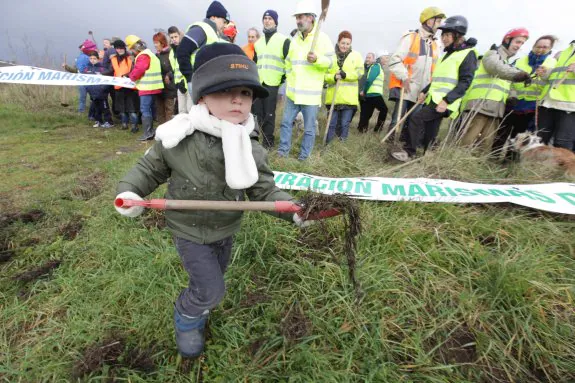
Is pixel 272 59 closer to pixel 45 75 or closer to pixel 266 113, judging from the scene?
pixel 266 113

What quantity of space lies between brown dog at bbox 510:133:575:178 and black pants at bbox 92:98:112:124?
881 centimetres

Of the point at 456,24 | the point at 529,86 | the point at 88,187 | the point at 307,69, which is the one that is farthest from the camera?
the point at 529,86

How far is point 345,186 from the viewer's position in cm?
328

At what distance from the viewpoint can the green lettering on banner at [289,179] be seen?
131 inches

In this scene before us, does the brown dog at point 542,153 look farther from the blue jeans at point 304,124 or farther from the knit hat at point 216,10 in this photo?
the knit hat at point 216,10

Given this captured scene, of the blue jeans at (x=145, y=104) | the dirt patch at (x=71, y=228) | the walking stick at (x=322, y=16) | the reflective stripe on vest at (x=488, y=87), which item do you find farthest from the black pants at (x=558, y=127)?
the blue jeans at (x=145, y=104)

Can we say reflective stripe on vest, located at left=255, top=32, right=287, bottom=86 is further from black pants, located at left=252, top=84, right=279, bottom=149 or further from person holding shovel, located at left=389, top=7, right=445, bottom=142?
person holding shovel, located at left=389, top=7, right=445, bottom=142

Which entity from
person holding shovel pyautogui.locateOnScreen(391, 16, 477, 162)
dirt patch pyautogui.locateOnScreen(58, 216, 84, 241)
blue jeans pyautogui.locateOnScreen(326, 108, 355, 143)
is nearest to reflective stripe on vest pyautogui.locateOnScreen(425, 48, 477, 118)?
person holding shovel pyautogui.locateOnScreen(391, 16, 477, 162)

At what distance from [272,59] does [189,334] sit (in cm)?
450

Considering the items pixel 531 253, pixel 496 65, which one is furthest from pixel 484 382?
pixel 496 65

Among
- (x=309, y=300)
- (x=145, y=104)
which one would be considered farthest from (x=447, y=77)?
(x=145, y=104)

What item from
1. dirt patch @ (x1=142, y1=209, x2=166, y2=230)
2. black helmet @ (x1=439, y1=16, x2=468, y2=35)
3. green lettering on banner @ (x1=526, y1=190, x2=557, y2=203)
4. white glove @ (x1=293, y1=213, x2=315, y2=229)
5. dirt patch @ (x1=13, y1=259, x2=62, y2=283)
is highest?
black helmet @ (x1=439, y1=16, x2=468, y2=35)

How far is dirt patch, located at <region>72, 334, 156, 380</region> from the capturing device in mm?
1637

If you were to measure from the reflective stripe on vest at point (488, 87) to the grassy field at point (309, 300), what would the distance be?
2382 mm
